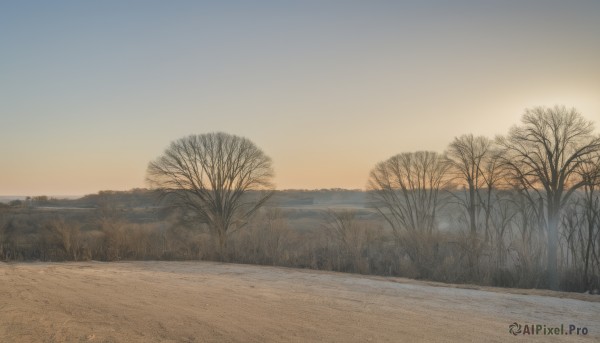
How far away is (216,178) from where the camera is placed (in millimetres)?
58625

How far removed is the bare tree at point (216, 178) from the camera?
56.3 meters

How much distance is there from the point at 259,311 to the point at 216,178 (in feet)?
160

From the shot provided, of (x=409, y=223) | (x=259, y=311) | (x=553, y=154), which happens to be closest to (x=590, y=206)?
(x=553, y=154)

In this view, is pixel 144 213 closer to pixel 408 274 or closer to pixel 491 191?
pixel 491 191

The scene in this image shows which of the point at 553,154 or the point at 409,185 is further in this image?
the point at 409,185

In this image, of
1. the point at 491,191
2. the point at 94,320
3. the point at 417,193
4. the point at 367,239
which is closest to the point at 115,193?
the point at 417,193

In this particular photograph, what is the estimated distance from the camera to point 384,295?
14484mm

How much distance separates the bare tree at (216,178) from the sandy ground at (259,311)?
40.1 m

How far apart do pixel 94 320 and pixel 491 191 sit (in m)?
54.6

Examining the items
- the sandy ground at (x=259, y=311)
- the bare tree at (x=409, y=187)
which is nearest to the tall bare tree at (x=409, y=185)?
the bare tree at (x=409, y=187)

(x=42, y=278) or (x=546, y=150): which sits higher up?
(x=546, y=150)

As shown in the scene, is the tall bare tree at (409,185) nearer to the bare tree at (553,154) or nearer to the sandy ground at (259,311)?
the bare tree at (553,154)

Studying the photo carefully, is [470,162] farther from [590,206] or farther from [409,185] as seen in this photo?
[590,206]

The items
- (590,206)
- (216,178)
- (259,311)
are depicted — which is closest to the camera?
(259,311)
